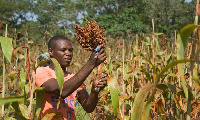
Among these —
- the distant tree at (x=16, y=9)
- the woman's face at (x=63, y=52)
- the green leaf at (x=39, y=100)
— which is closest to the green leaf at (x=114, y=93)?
the green leaf at (x=39, y=100)

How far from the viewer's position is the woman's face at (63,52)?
5.70 ft

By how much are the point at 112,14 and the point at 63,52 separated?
1692 cm

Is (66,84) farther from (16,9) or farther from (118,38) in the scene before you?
(16,9)

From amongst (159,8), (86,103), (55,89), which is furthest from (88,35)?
(159,8)

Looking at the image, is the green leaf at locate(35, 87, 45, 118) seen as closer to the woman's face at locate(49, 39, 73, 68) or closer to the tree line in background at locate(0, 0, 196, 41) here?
the woman's face at locate(49, 39, 73, 68)

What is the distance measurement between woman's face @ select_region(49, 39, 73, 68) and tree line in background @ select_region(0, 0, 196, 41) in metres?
12.0

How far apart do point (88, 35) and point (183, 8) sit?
63.1 ft

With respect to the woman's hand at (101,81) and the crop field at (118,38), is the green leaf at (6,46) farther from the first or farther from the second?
A: the woman's hand at (101,81)

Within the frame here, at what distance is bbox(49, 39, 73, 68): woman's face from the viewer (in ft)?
5.70

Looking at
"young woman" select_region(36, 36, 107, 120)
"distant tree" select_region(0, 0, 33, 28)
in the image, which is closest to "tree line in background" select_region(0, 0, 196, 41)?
"distant tree" select_region(0, 0, 33, 28)

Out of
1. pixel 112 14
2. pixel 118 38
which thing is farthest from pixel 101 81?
pixel 112 14

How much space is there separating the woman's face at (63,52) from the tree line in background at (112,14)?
11992mm

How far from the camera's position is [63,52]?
68.9 inches

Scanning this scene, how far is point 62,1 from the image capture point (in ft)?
92.1
